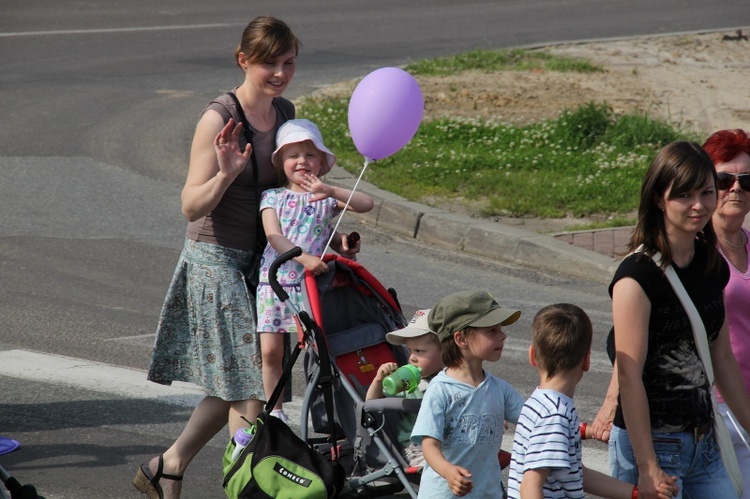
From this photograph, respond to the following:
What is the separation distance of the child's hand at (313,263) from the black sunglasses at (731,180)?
1541mm

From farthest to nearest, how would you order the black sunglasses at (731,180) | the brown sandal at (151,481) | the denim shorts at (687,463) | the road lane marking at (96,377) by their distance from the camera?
the road lane marking at (96,377)
the brown sandal at (151,481)
the black sunglasses at (731,180)
the denim shorts at (687,463)

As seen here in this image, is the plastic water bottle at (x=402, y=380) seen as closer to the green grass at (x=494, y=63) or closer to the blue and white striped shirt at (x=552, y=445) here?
the blue and white striped shirt at (x=552, y=445)

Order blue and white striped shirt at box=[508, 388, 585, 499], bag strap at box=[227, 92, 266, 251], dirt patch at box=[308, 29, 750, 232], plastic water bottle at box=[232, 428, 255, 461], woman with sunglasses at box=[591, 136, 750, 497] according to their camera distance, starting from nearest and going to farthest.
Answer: blue and white striped shirt at box=[508, 388, 585, 499] < woman with sunglasses at box=[591, 136, 750, 497] < plastic water bottle at box=[232, 428, 255, 461] < bag strap at box=[227, 92, 266, 251] < dirt patch at box=[308, 29, 750, 232]

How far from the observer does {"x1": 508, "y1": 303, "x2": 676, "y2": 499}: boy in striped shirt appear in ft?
11.0

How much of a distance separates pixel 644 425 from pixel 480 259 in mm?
6434

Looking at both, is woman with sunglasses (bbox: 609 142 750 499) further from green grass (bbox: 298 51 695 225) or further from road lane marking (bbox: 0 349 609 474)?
green grass (bbox: 298 51 695 225)

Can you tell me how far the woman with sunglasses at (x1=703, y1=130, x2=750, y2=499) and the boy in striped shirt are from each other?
891 millimetres

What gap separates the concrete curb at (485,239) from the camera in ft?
31.2

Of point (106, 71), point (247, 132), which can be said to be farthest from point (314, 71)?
point (247, 132)

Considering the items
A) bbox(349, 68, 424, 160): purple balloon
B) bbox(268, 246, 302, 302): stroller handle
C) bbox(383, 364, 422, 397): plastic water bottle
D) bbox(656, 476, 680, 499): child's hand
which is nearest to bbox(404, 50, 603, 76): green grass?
bbox(349, 68, 424, 160): purple balloon

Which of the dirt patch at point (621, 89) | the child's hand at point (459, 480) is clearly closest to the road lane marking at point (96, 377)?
the child's hand at point (459, 480)

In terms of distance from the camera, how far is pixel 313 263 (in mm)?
4578

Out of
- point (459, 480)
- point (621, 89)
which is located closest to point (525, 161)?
point (621, 89)

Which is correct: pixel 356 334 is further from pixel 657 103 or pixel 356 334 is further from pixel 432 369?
pixel 657 103
